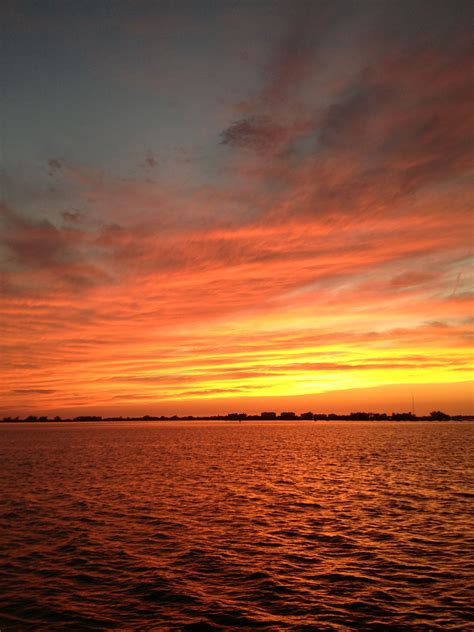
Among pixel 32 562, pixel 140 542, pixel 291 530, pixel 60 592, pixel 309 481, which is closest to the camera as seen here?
pixel 60 592

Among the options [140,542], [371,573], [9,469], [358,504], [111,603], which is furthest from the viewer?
[9,469]

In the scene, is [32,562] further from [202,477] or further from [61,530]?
[202,477]

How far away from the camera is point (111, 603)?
21672 millimetres

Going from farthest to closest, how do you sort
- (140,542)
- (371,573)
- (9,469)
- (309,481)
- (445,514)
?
1. (9,469)
2. (309,481)
3. (445,514)
4. (140,542)
5. (371,573)

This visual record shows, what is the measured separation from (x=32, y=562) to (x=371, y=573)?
1924 cm

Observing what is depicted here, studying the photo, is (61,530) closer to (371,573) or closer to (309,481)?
(371,573)

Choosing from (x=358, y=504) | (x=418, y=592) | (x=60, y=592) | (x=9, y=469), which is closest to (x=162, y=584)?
(x=60, y=592)

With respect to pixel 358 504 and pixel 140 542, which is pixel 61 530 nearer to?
pixel 140 542

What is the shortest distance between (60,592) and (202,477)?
1594 inches

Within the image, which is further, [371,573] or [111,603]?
[371,573]

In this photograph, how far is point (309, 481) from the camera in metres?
59.1

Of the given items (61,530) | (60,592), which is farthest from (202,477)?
(60,592)

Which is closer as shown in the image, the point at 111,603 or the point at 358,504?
the point at 111,603

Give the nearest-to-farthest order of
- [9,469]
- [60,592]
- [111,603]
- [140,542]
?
[111,603] < [60,592] < [140,542] < [9,469]
